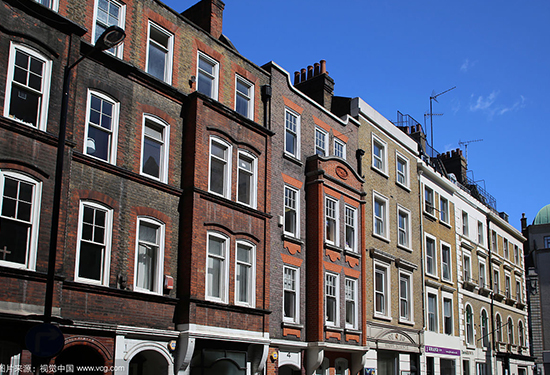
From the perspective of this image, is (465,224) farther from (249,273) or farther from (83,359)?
(83,359)

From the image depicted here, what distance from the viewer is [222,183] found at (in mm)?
20391

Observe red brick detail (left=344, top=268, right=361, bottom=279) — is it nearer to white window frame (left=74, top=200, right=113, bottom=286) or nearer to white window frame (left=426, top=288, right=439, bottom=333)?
white window frame (left=426, top=288, right=439, bottom=333)

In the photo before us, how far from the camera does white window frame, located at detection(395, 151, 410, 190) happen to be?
1246 inches

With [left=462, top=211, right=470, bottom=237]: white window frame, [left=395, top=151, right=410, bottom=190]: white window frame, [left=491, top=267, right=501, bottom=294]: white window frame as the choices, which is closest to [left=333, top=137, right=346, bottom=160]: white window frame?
[left=395, top=151, right=410, bottom=190]: white window frame

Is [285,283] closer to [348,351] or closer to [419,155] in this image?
[348,351]

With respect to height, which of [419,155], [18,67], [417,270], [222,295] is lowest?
[222,295]

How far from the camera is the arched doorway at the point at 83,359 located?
50.5 ft

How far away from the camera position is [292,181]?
24.0 meters

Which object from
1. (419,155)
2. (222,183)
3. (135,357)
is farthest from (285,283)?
A: (419,155)

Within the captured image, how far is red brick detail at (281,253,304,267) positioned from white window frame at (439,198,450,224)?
1493cm

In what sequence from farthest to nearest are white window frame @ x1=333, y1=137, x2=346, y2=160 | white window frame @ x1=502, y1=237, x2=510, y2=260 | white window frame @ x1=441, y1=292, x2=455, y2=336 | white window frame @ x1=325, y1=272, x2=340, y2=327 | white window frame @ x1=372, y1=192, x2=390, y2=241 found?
white window frame @ x1=502, y1=237, x2=510, y2=260, white window frame @ x1=441, y1=292, x2=455, y2=336, white window frame @ x1=372, y1=192, x2=390, y2=241, white window frame @ x1=333, y1=137, x2=346, y2=160, white window frame @ x1=325, y1=272, x2=340, y2=327

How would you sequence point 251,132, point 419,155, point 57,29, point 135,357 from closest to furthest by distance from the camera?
point 57,29, point 135,357, point 251,132, point 419,155

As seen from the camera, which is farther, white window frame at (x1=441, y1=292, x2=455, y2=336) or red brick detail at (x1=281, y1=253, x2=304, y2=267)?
white window frame at (x1=441, y1=292, x2=455, y2=336)

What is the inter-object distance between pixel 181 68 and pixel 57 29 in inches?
197
